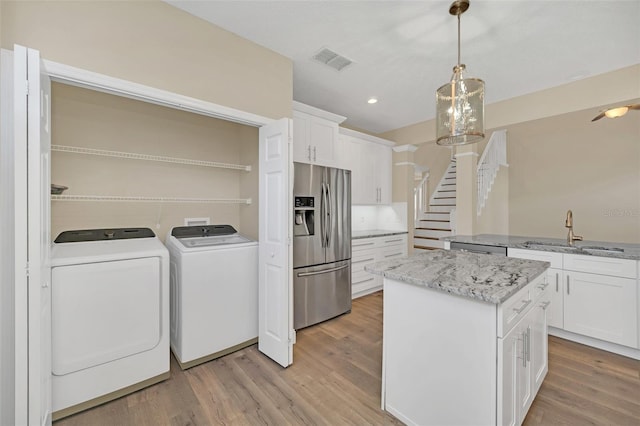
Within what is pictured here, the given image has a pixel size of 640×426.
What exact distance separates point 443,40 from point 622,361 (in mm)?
3158

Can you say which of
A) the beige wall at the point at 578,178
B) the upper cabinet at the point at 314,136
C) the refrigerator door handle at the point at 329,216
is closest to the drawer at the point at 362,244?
the refrigerator door handle at the point at 329,216

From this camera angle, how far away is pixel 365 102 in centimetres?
361

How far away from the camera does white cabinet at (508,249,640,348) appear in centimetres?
237

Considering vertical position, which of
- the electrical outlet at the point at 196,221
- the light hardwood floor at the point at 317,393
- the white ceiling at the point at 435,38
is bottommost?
the light hardwood floor at the point at 317,393

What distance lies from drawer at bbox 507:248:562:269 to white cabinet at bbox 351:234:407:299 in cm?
166

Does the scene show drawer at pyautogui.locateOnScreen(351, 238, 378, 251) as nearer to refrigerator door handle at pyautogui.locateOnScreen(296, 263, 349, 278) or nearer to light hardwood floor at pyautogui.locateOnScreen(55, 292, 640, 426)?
refrigerator door handle at pyautogui.locateOnScreen(296, 263, 349, 278)

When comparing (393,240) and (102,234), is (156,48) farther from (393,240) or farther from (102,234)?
(393,240)

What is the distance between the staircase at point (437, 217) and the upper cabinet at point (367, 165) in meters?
1.52

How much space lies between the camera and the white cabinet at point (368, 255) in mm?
3836

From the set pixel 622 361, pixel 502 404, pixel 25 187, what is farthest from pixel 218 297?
pixel 622 361

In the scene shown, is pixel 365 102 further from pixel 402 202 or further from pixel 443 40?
pixel 402 202

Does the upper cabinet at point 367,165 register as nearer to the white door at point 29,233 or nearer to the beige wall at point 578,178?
the beige wall at point 578,178

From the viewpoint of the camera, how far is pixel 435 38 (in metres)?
2.23

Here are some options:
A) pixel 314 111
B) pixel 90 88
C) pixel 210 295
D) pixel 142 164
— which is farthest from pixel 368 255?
pixel 90 88
